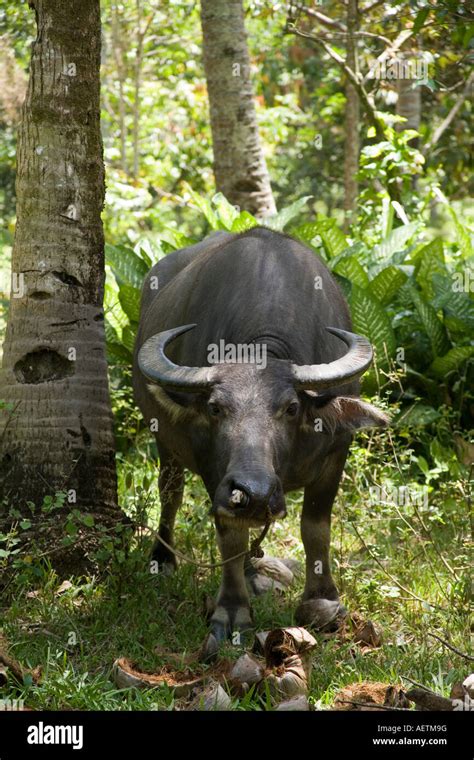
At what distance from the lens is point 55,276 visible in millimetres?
5266

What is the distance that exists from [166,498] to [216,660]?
1.52 meters

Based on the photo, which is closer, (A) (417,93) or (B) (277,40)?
(A) (417,93)

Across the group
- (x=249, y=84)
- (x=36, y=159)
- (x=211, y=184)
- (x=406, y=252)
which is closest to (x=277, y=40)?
(x=211, y=184)

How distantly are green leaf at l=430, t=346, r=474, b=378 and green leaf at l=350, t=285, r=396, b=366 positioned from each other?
13.7 inches

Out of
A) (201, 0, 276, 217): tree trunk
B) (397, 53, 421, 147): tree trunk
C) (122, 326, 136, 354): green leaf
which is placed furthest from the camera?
(397, 53, 421, 147): tree trunk

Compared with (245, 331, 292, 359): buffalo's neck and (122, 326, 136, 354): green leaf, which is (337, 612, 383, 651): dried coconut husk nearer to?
(245, 331, 292, 359): buffalo's neck

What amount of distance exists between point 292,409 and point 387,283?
3.50 metres

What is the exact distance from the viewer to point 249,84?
29.9ft

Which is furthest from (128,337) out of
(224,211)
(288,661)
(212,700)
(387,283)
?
(212,700)

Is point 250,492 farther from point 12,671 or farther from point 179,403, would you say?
point 12,671

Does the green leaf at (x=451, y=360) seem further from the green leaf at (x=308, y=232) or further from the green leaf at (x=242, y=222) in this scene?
the green leaf at (x=242, y=222)

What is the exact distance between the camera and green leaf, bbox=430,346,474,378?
23.2 feet

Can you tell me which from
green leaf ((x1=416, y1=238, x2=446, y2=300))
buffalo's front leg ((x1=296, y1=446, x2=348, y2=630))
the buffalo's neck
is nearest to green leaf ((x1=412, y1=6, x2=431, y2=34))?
the buffalo's neck
